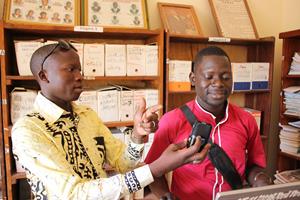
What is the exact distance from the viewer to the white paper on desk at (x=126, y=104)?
6.60ft

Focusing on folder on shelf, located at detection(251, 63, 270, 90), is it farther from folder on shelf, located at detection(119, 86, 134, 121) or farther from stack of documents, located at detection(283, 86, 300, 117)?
folder on shelf, located at detection(119, 86, 134, 121)

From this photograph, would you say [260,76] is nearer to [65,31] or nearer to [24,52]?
[65,31]

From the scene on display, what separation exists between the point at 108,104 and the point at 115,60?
325mm

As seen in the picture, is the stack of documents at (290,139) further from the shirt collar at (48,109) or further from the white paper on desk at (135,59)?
the shirt collar at (48,109)

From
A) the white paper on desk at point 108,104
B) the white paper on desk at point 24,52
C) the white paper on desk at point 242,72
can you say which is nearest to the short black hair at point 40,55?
the white paper on desk at point 24,52

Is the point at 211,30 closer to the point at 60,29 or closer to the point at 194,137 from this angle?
the point at 60,29

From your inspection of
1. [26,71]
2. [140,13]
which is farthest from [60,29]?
[140,13]

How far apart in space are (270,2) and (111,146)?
2456 mm

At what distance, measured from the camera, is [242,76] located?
7.70 ft

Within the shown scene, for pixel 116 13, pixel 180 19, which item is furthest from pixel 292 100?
pixel 116 13

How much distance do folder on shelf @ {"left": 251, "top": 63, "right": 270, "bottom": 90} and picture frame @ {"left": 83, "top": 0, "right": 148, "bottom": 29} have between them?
103 centimetres

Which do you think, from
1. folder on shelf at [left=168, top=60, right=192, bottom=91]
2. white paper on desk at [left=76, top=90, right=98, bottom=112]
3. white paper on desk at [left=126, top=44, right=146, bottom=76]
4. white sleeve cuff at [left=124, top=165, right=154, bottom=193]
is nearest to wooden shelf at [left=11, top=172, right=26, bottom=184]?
white paper on desk at [left=76, top=90, right=98, bottom=112]

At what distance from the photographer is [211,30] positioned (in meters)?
2.57

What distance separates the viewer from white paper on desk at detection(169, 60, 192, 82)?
2084mm
